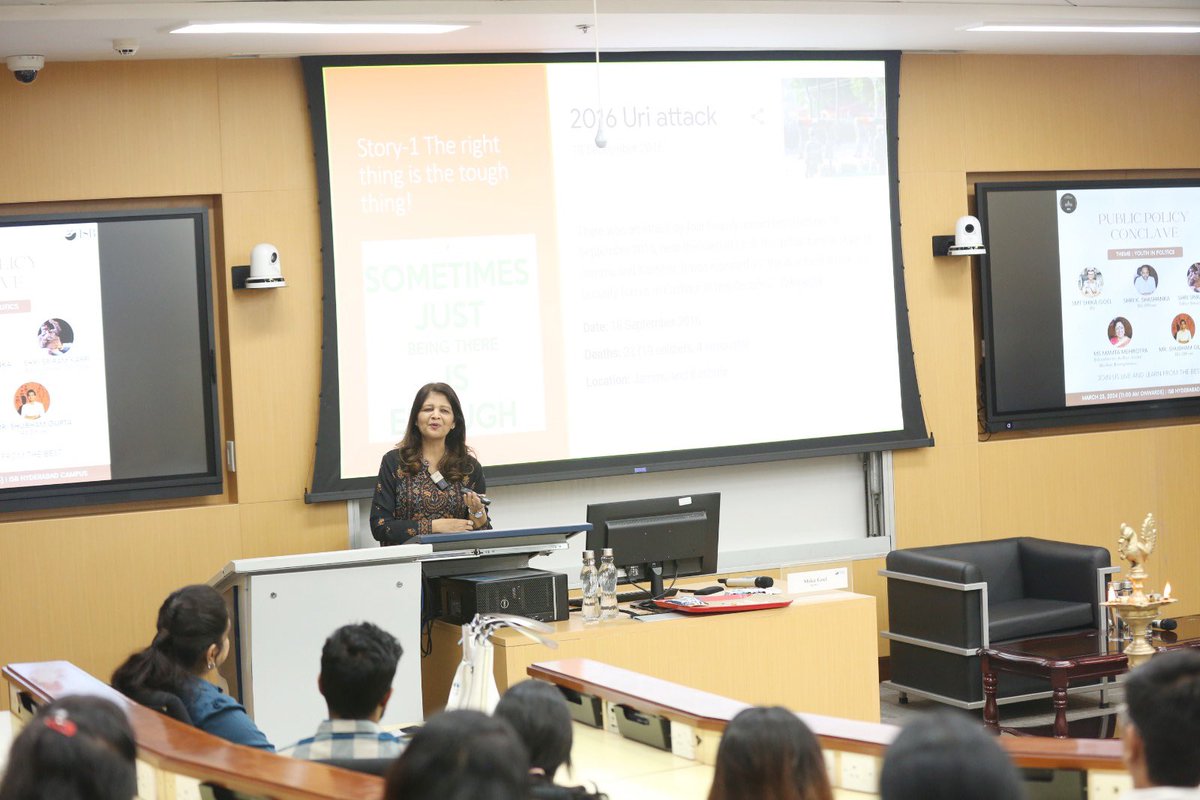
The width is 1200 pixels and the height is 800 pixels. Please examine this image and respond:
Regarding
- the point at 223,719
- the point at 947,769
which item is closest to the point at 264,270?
the point at 223,719

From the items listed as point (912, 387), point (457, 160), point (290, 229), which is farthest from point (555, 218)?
point (912, 387)

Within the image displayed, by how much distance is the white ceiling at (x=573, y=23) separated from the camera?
18.4ft

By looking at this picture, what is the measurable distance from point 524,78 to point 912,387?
2670 mm

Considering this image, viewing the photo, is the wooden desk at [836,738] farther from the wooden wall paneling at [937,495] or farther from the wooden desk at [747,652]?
the wooden wall paneling at [937,495]

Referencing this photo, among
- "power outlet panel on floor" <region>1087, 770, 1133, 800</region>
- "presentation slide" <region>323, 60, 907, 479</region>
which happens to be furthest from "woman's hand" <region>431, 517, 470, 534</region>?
"power outlet panel on floor" <region>1087, 770, 1133, 800</region>

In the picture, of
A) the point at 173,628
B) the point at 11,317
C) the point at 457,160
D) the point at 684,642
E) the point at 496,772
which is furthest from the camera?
the point at 457,160

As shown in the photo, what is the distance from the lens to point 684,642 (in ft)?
16.2

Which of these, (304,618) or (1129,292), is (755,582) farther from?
(1129,292)

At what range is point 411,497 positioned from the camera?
218 inches

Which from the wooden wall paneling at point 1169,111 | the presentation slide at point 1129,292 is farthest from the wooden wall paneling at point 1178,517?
the wooden wall paneling at point 1169,111

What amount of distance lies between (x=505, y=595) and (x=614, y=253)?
273 centimetres

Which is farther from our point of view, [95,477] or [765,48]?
[765,48]

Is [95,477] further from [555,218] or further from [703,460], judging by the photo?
[703,460]

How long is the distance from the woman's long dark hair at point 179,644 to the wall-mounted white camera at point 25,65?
3435 mm
